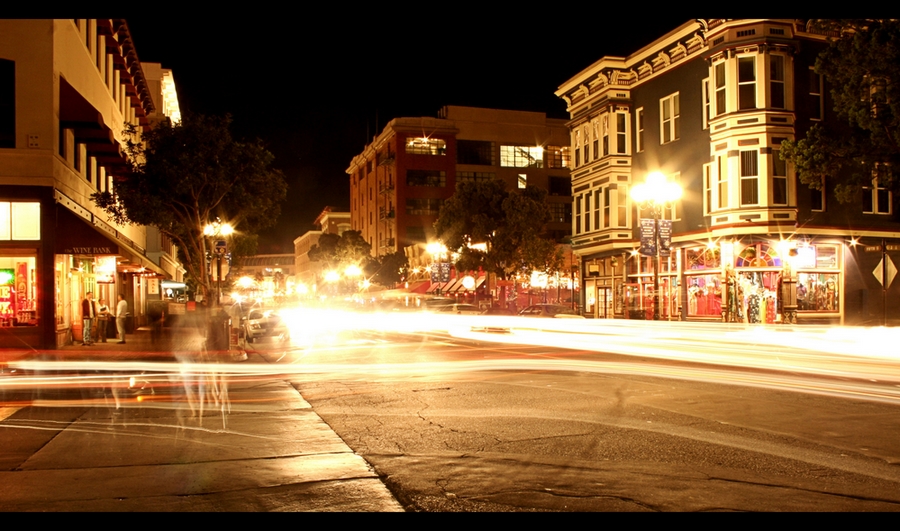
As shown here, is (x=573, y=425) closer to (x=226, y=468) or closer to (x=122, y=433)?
(x=226, y=468)

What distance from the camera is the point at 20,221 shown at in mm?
24234

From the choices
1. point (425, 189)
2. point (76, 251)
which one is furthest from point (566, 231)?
point (76, 251)

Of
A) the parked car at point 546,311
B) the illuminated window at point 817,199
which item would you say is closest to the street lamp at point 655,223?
the illuminated window at point 817,199

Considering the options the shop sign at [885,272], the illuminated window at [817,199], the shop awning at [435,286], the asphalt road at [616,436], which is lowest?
the asphalt road at [616,436]

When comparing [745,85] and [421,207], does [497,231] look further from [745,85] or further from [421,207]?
[421,207]

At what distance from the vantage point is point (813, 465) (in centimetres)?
832

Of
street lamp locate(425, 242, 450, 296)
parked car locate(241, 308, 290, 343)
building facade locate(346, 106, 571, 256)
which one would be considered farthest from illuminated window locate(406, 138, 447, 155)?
parked car locate(241, 308, 290, 343)

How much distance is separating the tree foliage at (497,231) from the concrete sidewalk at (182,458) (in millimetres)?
36161

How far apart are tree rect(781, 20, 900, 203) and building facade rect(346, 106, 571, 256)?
51.3 m

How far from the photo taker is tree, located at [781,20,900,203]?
2705 cm

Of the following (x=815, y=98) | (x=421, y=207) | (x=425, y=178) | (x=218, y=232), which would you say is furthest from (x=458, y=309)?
(x=425, y=178)

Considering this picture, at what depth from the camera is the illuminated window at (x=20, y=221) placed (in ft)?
78.9

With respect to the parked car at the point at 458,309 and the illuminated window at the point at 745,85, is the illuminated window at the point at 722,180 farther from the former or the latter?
the parked car at the point at 458,309

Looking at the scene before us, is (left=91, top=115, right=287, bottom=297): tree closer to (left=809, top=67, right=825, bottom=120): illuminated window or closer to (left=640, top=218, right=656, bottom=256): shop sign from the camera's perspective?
(left=640, top=218, right=656, bottom=256): shop sign
